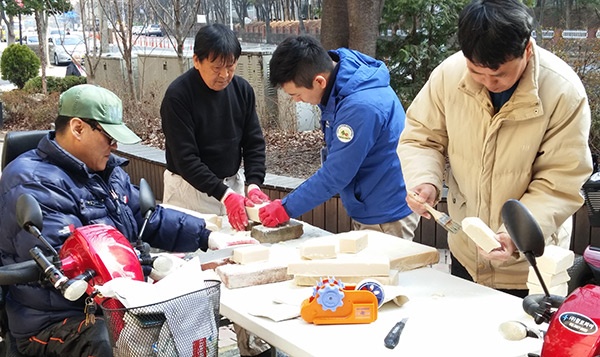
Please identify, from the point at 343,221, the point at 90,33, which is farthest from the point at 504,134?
the point at 90,33

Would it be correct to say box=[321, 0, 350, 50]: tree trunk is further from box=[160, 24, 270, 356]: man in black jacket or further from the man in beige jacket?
the man in beige jacket

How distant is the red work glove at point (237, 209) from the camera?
379 centimetres

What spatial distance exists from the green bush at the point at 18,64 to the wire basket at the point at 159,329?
55.0 ft

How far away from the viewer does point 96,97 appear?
2.78 m

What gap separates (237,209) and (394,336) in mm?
1748

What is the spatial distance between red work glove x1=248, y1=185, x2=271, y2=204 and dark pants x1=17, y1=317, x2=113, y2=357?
1.57 meters

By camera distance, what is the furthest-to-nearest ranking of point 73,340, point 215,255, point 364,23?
point 364,23 < point 215,255 < point 73,340

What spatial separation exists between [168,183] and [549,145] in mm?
2581

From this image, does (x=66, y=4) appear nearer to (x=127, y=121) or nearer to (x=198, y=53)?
(x=127, y=121)

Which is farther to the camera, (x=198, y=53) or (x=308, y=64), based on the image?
(x=198, y=53)

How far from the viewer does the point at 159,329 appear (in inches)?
76.9

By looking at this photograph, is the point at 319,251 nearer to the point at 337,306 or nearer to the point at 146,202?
the point at 337,306

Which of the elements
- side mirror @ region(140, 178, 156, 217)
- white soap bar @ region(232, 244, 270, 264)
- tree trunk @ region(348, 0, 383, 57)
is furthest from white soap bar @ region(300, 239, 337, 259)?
tree trunk @ region(348, 0, 383, 57)

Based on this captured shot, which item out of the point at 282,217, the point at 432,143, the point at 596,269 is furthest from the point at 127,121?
the point at 596,269
